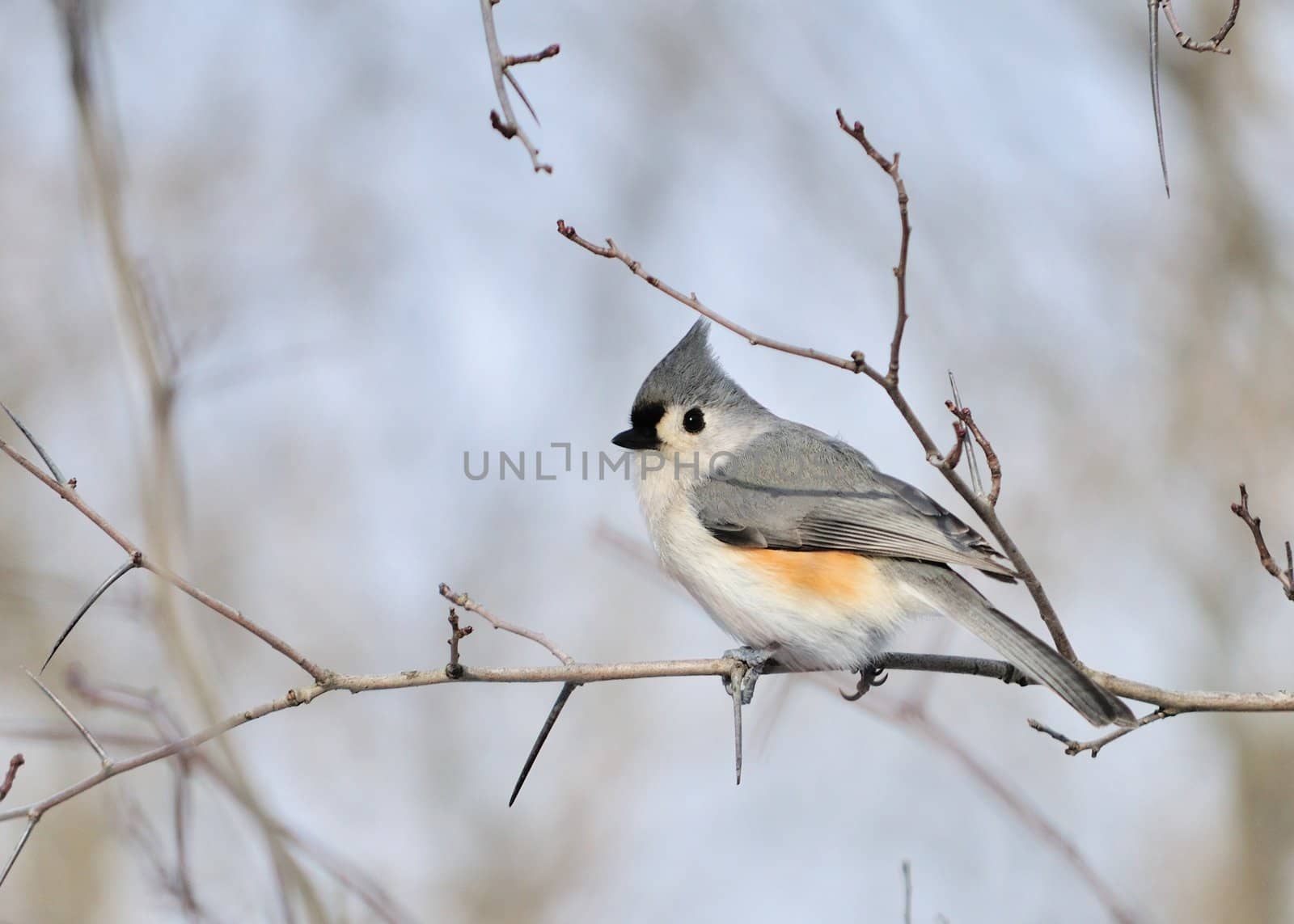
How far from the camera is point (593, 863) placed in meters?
6.37

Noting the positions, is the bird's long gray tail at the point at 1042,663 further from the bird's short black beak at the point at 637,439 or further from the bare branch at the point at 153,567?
the bare branch at the point at 153,567

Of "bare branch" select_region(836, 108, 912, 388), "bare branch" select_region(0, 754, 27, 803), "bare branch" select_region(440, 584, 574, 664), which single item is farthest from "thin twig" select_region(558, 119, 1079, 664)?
"bare branch" select_region(0, 754, 27, 803)

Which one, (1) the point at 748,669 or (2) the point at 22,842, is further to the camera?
(1) the point at 748,669

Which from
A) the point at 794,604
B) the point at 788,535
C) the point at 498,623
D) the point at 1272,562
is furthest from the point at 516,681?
the point at 1272,562

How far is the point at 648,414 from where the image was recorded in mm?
3699

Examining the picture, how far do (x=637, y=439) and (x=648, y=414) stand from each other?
10cm

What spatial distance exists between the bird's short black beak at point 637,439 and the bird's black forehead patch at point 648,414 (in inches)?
0.8

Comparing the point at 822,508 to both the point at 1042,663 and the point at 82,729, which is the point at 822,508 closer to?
the point at 1042,663

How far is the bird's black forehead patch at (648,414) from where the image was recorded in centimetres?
369

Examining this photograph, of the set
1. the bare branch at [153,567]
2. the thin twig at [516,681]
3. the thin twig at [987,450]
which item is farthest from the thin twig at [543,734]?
the thin twig at [987,450]

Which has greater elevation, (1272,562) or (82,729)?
(1272,562)

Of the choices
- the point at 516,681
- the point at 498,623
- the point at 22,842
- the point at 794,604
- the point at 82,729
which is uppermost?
the point at 794,604

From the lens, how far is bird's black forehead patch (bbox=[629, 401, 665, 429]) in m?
3.69

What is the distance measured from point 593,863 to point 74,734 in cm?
472
